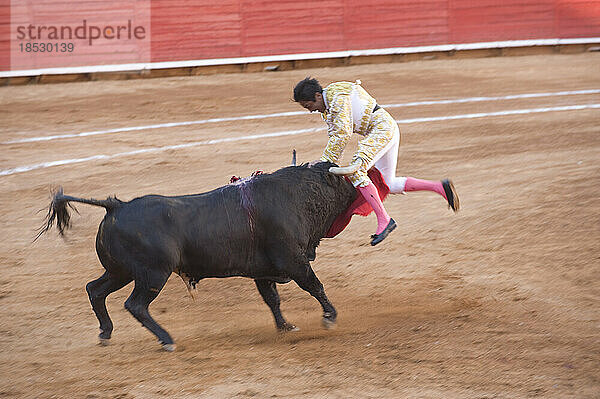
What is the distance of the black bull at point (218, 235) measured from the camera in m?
4.12

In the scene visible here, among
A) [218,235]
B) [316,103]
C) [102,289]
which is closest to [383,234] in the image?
[316,103]

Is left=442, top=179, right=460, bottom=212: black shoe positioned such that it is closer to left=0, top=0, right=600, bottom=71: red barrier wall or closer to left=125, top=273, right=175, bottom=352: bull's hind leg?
left=125, top=273, right=175, bottom=352: bull's hind leg

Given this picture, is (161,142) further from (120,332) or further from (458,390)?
(458,390)

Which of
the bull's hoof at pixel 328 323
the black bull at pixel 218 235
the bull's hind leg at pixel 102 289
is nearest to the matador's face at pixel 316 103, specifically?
the black bull at pixel 218 235

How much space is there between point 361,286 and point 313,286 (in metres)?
0.87

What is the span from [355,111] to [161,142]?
496cm

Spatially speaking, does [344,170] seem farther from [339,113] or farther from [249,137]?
[249,137]

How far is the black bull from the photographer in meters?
4.12

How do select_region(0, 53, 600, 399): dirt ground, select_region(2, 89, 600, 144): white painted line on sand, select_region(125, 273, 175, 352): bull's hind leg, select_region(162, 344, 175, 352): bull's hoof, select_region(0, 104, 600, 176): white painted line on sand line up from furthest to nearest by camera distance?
select_region(2, 89, 600, 144): white painted line on sand < select_region(0, 104, 600, 176): white painted line on sand < select_region(162, 344, 175, 352): bull's hoof < select_region(125, 273, 175, 352): bull's hind leg < select_region(0, 53, 600, 399): dirt ground

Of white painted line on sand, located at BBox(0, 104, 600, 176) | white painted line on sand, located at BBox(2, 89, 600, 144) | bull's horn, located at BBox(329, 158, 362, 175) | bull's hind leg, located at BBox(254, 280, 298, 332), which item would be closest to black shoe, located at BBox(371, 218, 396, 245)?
bull's horn, located at BBox(329, 158, 362, 175)

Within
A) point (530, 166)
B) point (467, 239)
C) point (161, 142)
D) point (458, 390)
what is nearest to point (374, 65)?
point (161, 142)

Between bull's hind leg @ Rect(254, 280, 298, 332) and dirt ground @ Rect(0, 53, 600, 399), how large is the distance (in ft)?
0.21

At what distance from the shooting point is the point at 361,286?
5.32 m

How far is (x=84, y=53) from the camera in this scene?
1315 centimetres
